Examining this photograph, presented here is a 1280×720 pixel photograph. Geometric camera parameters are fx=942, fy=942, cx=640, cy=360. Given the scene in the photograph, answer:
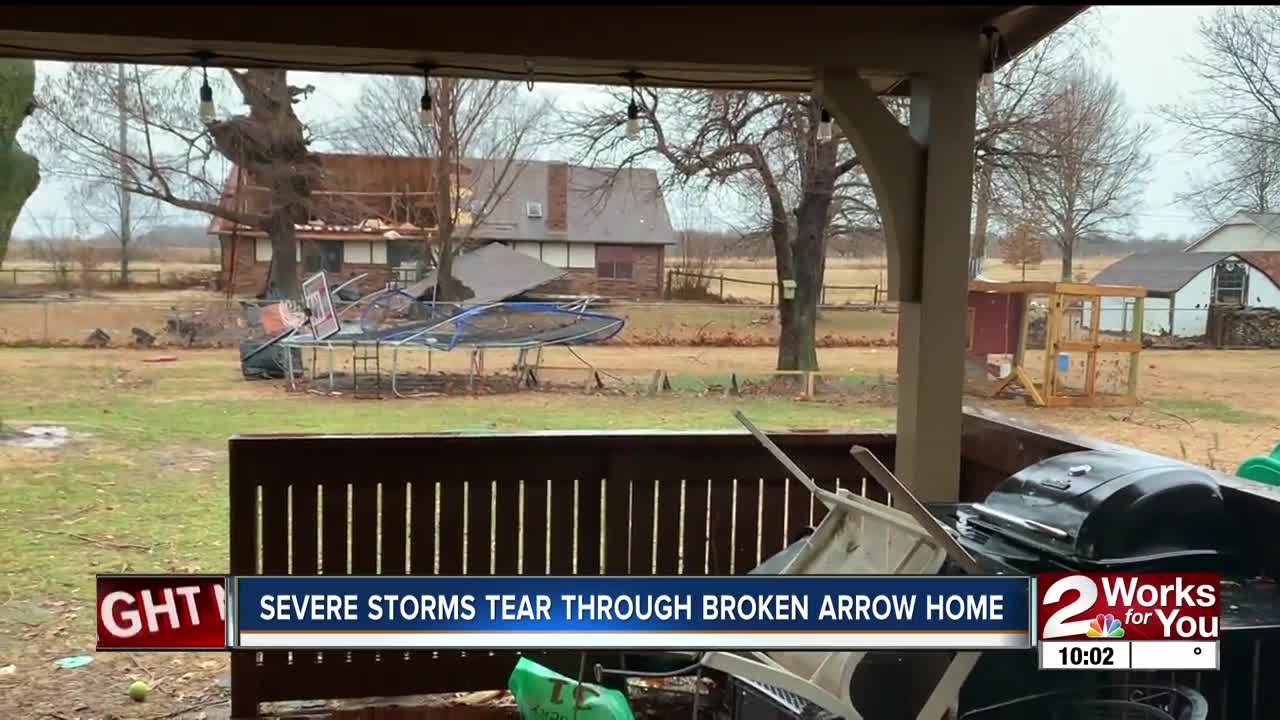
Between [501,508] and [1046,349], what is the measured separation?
723 centimetres

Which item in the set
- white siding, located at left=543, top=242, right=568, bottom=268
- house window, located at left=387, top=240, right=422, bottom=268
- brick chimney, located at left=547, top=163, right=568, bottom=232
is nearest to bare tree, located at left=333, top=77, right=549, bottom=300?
house window, located at left=387, top=240, right=422, bottom=268

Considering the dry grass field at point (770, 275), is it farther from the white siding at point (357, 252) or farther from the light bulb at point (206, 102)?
the light bulb at point (206, 102)

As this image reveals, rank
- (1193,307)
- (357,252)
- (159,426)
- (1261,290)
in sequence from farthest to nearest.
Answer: (357,252) → (159,426) → (1193,307) → (1261,290)

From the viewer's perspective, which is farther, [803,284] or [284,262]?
[284,262]

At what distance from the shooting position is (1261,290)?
6320 millimetres

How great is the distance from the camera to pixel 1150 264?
7.11 meters

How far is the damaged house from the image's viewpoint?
34.8 ft

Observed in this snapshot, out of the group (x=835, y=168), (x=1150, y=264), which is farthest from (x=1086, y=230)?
(x=835, y=168)

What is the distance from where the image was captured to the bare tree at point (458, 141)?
10203mm

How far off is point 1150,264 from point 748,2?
6399mm

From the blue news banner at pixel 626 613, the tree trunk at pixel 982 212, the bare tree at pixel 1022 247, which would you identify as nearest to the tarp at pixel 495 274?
the tree trunk at pixel 982 212

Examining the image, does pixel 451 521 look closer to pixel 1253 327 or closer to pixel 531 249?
pixel 1253 327

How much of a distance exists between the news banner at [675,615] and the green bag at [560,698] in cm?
65

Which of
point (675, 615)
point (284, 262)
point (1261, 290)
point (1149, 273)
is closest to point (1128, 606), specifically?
point (675, 615)
